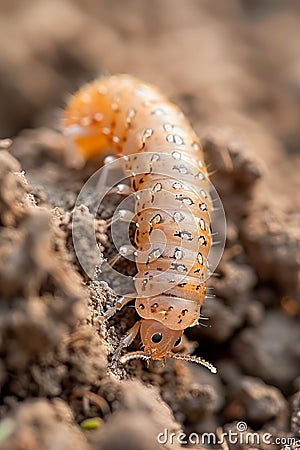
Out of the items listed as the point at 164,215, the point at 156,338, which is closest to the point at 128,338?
the point at 156,338

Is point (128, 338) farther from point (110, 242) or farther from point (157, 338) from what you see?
point (110, 242)
